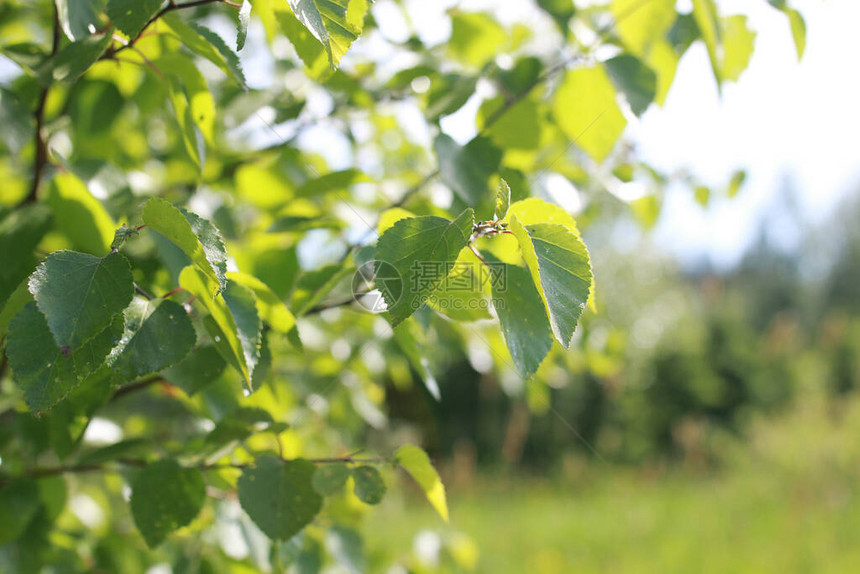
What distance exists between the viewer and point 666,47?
2.30 ft

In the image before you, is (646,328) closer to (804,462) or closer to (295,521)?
(804,462)

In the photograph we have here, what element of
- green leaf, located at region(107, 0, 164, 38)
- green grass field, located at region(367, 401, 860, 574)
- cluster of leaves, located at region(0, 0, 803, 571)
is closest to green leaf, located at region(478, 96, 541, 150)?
cluster of leaves, located at region(0, 0, 803, 571)

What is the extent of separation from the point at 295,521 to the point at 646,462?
5.18m

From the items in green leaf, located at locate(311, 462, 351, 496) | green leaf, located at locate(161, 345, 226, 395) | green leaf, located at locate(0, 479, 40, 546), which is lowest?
green leaf, located at locate(0, 479, 40, 546)

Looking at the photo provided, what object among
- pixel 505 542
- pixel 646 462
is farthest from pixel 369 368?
pixel 646 462

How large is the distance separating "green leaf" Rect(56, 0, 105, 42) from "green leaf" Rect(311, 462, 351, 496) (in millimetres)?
397

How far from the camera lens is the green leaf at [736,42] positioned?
2.27ft

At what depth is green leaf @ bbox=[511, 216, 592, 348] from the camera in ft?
1.13

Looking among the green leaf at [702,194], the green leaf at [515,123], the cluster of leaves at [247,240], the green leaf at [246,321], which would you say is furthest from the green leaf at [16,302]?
the green leaf at [702,194]

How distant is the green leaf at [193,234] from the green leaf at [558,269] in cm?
17

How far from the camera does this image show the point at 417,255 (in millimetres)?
369

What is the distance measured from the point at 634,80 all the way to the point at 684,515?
3395 millimetres

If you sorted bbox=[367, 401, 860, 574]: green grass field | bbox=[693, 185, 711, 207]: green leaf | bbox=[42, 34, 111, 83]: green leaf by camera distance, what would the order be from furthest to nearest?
bbox=[367, 401, 860, 574]: green grass field < bbox=[693, 185, 711, 207]: green leaf < bbox=[42, 34, 111, 83]: green leaf

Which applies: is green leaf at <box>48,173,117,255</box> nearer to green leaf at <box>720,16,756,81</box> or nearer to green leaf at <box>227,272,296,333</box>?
green leaf at <box>227,272,296,333</box>
